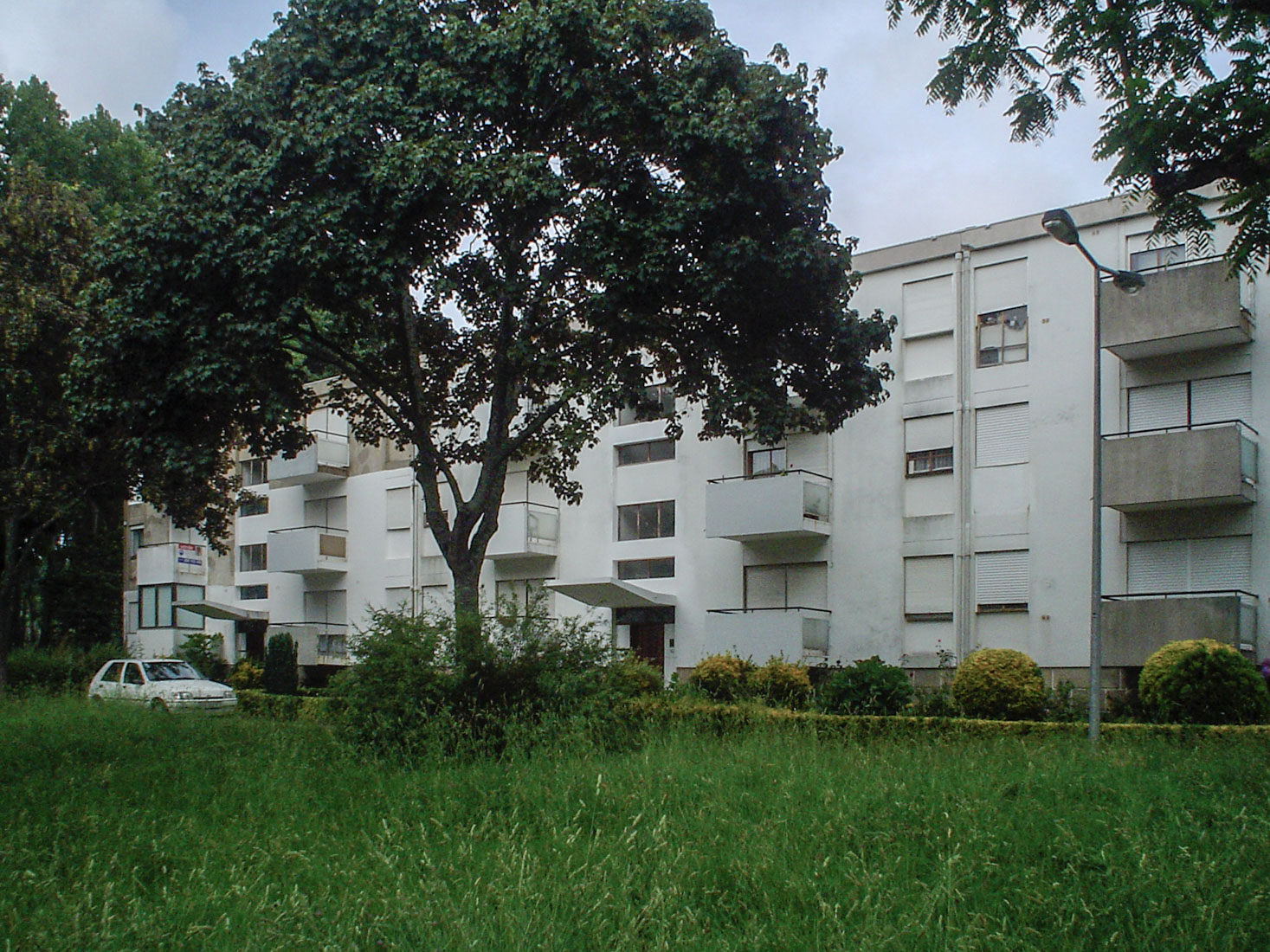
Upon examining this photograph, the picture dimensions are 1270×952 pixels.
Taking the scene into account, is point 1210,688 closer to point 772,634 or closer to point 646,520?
point 772,634

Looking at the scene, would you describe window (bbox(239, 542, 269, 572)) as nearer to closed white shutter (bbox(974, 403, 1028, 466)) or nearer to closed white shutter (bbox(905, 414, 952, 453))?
closed white shutter (bbox(905, 414, 952, 453))

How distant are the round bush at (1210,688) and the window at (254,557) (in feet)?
110

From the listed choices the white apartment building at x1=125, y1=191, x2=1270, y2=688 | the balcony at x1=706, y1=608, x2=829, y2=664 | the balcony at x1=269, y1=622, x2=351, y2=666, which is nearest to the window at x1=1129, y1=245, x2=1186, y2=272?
the white apartment building at x1=125, y1=191, x2=1270, y2=688

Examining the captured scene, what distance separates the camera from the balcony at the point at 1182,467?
72.8ft

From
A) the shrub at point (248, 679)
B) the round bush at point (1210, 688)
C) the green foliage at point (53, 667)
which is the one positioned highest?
the round bush at point (1210, 688)

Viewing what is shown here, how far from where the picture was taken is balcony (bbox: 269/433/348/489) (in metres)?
40.5

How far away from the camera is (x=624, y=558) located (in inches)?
1286

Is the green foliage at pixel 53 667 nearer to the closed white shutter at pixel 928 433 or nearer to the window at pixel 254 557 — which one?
the window at pixel 254 557

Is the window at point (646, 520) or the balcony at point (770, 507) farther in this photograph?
the window at point (646, 520)

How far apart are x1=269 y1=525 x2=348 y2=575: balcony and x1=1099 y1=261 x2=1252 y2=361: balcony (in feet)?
85.7

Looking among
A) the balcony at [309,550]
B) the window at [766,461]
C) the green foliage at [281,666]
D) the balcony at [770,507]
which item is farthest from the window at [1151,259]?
the green foliage at [281,666]

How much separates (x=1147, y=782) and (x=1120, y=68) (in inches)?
203

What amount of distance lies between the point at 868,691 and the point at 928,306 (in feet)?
34.4

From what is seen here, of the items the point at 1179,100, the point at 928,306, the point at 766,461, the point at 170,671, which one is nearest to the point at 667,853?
the point at 1179,100
